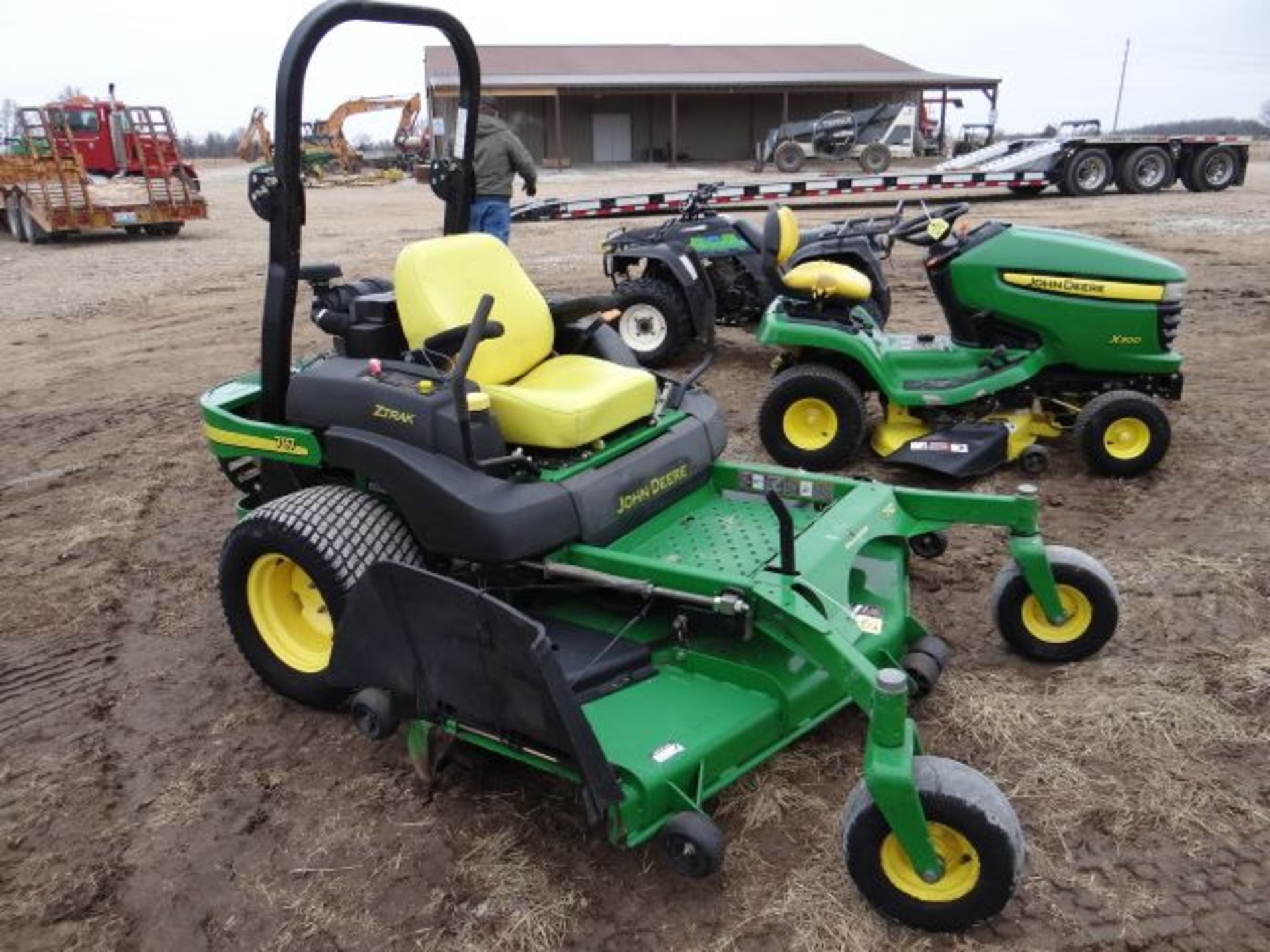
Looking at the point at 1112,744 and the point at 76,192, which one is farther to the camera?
the point at 76,192

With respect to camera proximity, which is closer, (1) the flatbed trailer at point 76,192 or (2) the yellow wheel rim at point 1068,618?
(2) the yellow wheel rim at point 1068,618

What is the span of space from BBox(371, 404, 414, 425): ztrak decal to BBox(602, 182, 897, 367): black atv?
393cm

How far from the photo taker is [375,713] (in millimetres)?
2475

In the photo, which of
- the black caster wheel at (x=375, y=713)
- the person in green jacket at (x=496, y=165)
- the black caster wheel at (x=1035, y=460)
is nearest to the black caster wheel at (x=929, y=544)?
the black caster wheel at (x=1035, y=460)

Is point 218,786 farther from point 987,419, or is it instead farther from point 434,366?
point 987,419

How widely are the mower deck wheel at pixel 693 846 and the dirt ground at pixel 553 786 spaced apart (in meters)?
0.14

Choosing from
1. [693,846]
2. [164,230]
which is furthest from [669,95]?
[693,846]

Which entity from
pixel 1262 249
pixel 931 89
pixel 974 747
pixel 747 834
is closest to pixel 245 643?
pixel 747 834

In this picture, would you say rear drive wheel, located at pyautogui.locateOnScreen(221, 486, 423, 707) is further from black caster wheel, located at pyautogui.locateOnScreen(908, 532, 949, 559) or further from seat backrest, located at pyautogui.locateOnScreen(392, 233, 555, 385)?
black caster wheel, located at pyautogui.locateOnScreen(908, 532, 949, 559)

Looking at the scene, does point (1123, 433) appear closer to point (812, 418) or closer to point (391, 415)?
point (812, 418)

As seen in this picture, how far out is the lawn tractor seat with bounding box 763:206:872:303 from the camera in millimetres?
4969

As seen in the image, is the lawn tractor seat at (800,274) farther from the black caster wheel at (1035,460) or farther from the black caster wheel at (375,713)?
the black caster wheel at (375,713)

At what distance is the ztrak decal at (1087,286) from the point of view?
174 inches

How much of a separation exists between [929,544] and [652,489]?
42.9 inches
